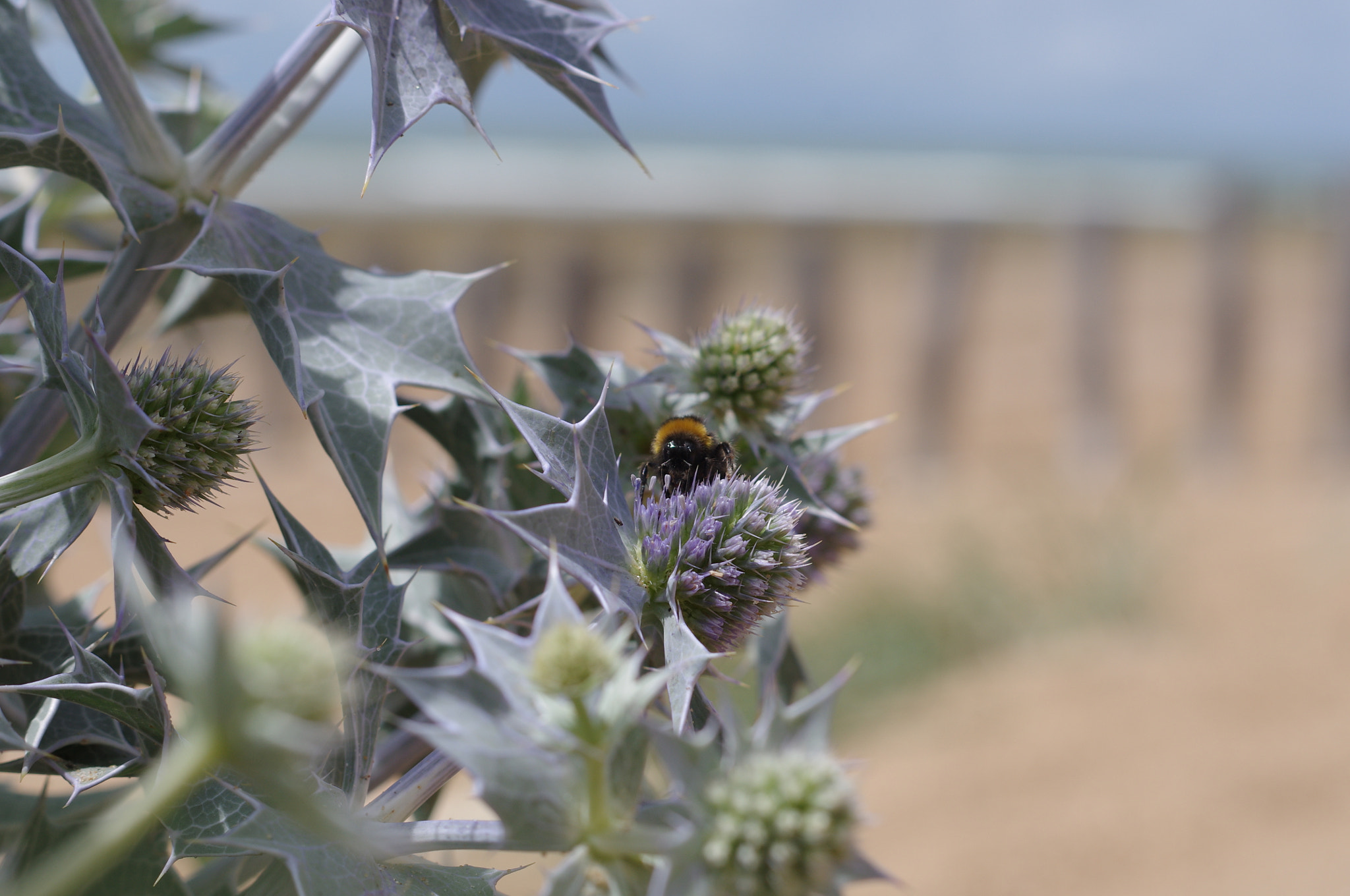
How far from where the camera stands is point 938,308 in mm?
9180

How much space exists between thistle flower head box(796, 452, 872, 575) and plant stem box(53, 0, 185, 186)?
693 mm

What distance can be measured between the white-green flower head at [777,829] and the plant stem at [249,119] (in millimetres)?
779

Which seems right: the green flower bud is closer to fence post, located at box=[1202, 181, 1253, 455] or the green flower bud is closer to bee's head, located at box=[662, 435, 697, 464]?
bee's head, located at box=[662, 435, 697, 464]

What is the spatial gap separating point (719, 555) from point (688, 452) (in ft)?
0.70

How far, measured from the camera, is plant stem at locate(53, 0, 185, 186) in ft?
3.19

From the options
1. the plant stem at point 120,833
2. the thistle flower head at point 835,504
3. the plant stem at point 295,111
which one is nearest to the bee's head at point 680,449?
the thistle flower head at point 835,504

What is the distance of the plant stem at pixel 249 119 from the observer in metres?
1.03

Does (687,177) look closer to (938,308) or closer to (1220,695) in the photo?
(938,308)

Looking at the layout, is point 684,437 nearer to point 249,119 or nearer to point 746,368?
point 746,368

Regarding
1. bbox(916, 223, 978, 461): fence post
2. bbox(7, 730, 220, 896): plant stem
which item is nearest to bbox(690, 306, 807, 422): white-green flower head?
bbox(7, 730, 220, 896): plant stem

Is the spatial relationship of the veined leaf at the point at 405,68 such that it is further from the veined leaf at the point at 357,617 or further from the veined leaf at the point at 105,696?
the veined leaf at the point at 105,696

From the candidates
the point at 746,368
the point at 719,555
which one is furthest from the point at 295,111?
the point at 719,555

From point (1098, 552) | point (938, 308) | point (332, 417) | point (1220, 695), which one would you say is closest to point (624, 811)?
point (332, 417)

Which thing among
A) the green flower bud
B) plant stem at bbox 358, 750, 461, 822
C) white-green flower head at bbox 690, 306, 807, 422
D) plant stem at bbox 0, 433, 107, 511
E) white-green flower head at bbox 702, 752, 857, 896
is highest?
white-green flower head at bbox 690, 306, 807, 422
